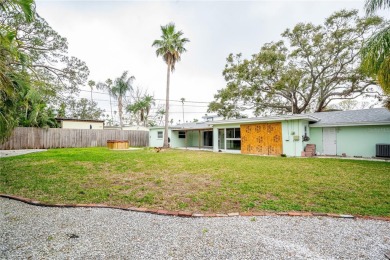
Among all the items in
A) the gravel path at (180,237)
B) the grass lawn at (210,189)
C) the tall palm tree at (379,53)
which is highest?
the tall palm tree at (379,53)

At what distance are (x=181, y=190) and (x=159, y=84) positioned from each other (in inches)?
1105

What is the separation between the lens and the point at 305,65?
20.3 m

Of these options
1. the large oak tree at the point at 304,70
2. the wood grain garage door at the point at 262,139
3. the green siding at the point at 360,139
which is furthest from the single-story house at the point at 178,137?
the green siding at the point at 360,139

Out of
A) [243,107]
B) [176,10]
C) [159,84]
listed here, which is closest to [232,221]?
[176,10]

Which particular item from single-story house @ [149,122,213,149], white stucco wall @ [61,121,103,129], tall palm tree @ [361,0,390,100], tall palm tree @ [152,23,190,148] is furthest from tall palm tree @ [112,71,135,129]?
tall palm tree @ [361,0,390,100]

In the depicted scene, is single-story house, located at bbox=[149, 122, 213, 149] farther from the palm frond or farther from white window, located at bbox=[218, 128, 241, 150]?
the palm frond

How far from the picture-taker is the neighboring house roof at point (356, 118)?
11.8 meters

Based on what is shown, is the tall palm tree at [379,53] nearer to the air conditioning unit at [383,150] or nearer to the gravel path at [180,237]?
the gravel path at [180,237]

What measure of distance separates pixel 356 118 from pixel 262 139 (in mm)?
6001

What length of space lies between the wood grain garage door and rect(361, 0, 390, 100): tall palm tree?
661 cm

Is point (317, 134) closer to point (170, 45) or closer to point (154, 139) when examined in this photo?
point (170, 45)

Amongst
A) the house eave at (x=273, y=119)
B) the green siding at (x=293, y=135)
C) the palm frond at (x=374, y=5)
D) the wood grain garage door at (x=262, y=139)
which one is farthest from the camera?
the wood grain garage door at (x=262, y=139)

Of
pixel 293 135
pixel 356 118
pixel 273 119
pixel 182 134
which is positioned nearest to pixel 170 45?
pixel 182 134

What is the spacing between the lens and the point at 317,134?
46.4 ft
